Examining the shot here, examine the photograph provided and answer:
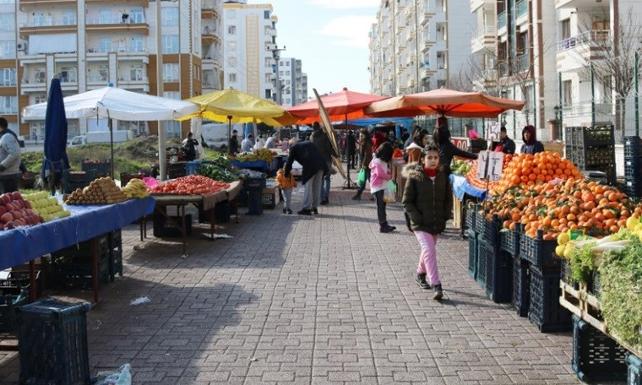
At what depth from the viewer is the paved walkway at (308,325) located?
6379 mm

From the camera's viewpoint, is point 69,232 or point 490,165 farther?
point 490,165

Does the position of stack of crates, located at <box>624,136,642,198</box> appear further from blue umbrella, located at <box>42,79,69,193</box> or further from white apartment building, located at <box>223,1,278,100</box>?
white apartment building, located at <box>223,1,278,100</box>

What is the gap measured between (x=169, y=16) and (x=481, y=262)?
222ft

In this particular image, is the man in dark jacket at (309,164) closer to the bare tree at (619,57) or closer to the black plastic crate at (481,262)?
the black plastic crate at (481,262)

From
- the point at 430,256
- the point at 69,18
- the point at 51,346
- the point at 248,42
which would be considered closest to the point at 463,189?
the point at 430,256

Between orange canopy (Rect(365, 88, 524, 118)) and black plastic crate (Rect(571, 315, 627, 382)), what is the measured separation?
998 cm

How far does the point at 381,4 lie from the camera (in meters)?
137

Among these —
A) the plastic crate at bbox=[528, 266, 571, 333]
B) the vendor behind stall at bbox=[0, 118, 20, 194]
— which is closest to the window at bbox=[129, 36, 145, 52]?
the vendor behind stall at bbox=[0, 118, 20, 194]

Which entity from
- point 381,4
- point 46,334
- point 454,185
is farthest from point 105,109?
point 381,4

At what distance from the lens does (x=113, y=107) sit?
46.2 feet

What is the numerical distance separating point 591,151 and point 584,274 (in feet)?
37.9

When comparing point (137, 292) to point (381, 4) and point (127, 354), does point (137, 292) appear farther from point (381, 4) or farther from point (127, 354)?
point (381, 4)

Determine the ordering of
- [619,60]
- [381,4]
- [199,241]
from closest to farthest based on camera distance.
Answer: [199,241] → [619,60] → [381,4]

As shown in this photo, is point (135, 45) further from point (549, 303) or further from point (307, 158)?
point (549, 303)
